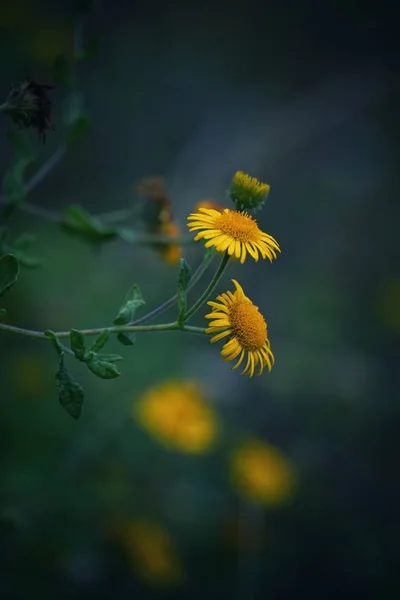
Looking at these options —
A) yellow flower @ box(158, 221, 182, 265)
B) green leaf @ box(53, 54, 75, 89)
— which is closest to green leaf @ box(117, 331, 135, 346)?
yellow flower @ box(158, 221, 182, 265)

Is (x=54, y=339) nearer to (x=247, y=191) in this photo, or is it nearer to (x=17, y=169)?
(x=247, y=191)

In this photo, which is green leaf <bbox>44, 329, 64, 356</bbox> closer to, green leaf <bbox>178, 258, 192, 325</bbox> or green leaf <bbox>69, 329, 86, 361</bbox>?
green leaf <bbox>69, 329, 86, 361</bbox>

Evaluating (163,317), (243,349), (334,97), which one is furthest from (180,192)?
(243,349)

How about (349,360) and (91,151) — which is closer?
(349,360)

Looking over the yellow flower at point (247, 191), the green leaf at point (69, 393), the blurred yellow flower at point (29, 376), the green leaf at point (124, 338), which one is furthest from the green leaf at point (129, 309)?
the blurred yellow flower at point (29, 376)

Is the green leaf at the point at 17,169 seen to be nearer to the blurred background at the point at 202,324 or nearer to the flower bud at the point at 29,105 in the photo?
the blurred background at the point at 202,324

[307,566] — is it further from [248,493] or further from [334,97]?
[334,97]
